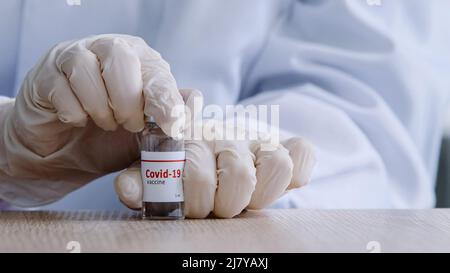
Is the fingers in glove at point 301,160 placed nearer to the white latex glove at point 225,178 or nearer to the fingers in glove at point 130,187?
the white latex glove at point 225,178

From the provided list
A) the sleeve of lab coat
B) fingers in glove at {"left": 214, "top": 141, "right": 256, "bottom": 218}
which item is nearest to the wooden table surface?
fingers in glove at {"left": 214, "top": 141, "right": 256, "bottom": 218}

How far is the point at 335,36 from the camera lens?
1.02m

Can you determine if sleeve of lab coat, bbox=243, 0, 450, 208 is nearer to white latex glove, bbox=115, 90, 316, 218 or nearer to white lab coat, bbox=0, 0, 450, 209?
white lab coat, bbox=0, 0, 450, 209

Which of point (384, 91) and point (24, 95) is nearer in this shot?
point (24, 95)

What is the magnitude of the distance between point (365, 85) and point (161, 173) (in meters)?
0.45

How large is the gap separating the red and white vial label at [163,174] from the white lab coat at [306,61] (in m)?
0.32

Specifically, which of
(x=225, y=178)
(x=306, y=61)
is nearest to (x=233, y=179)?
(x=225, y=178)

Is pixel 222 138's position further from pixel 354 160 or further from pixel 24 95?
pixel 354 160

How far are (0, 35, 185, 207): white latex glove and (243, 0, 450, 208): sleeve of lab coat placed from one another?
0.28m

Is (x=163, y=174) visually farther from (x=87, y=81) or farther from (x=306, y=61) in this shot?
(x=306, y=61)

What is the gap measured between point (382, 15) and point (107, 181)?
40 centimetres

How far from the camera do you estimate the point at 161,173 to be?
0.61 m
